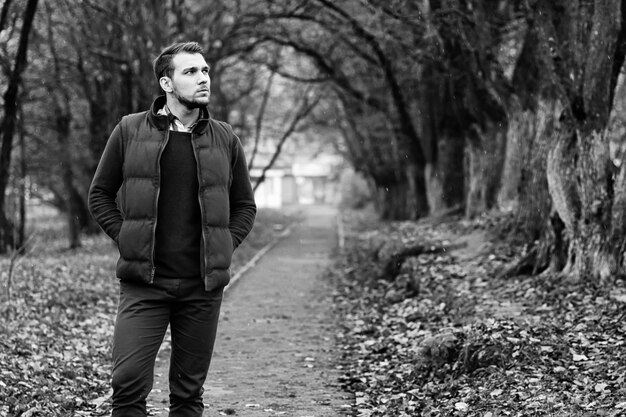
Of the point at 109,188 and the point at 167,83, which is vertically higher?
the point at 167,83

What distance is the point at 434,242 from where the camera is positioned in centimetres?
1780

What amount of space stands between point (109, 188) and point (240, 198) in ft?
2.33

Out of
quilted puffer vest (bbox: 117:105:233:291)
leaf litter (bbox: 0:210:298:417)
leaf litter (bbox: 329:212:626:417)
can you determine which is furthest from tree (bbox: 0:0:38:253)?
quilted puffer vest (bbox: 117:105:233:291)

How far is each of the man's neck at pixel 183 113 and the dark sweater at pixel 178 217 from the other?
0.15 meters

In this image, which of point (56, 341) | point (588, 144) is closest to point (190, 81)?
point (56, 341)

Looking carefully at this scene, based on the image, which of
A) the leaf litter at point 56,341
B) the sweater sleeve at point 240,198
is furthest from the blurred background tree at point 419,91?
the sweater sleeve at point 240,198

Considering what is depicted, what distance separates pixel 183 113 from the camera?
4996mm

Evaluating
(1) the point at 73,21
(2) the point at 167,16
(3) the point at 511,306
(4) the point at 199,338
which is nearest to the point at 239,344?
(3) the point at 511,306

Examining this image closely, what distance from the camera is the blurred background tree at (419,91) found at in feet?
37.1

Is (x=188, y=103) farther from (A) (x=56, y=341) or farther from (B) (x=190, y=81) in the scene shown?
(A) (x=56, y=341)

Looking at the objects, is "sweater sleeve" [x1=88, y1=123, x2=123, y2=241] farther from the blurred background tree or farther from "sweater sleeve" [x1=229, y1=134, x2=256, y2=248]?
the blurred background tree

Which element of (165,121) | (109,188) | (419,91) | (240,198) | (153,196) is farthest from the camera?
(419,91)

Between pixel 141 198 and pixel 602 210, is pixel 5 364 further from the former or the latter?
pixel 602 210

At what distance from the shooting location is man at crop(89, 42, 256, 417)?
4.79 meters
